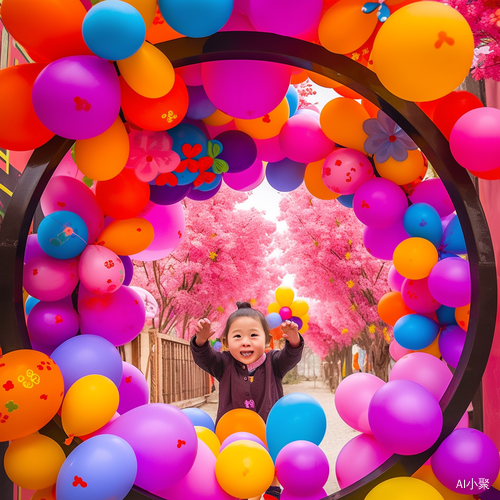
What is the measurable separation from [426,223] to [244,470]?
1.60m

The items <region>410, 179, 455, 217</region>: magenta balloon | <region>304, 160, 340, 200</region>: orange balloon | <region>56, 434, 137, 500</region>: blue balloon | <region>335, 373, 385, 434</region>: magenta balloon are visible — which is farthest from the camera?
<region>304, 160, 340, 200</region>: orange balloon

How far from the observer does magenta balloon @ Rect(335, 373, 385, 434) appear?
2273 mm

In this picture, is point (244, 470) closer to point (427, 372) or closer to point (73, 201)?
point (427, 372)

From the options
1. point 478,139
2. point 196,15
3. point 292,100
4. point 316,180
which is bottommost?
point 478,139

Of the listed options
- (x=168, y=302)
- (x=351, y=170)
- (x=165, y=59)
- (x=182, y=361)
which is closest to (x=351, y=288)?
(x=168, y=302)

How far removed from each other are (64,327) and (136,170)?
2.84ft

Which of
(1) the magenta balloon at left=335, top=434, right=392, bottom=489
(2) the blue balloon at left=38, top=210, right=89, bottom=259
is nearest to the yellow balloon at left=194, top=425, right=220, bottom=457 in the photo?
(1) the magenta balloon at left=335, top=434, right=392, bottom=489

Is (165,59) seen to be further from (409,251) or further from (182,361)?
(182,361)

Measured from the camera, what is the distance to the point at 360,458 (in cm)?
216

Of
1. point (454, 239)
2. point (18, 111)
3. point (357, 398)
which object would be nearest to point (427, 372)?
point (357, 398)

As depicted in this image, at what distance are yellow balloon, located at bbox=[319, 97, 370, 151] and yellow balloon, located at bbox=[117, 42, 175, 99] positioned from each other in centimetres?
106

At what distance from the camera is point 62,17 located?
1748 mm

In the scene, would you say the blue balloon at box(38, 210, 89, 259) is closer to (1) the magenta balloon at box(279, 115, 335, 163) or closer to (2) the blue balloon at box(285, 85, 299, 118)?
(1) the magenta balloon at box(279, 115, 335, 163)

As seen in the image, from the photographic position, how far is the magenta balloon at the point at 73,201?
2332mm
